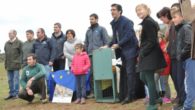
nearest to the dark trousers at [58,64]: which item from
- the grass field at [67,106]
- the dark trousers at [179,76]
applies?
the grass field at [67,106]

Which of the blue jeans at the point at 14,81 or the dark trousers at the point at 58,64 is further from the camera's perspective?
the blue jeans at the point at 14,81

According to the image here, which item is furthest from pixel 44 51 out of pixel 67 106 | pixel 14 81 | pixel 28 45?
pixel 67 106

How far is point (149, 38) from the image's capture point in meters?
8.29

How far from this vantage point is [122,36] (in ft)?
32.1

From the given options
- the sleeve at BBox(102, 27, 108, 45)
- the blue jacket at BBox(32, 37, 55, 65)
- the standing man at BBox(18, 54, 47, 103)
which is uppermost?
the sleeve at BBox(102, 27, 108, 45)

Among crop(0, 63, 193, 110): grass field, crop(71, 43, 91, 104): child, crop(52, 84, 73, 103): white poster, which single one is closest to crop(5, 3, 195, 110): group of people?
crop(71, 43, 91, 104): child

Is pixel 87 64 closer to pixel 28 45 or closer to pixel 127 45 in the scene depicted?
pixel 127 45

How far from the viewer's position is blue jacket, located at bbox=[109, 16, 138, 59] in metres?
9.70

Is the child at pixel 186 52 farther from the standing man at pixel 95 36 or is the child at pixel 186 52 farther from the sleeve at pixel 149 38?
the standing man at pixel 95 36

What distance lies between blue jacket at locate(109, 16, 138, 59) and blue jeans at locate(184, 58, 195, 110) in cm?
254

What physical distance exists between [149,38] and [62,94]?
387cm

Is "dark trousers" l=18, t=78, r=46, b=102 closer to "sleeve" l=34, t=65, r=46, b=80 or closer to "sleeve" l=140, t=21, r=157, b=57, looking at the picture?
"sleeve" l=34, t=65, r=46, b=80

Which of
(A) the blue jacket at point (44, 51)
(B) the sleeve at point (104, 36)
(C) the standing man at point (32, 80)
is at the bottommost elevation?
(C) the standing man at point (32, 80)

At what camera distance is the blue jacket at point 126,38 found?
9703 millimetres
